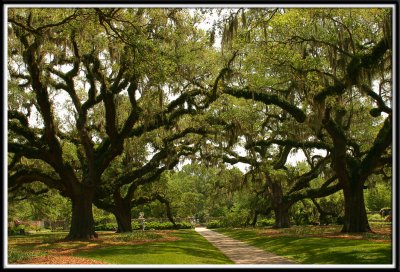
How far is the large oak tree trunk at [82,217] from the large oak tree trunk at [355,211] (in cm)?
1426

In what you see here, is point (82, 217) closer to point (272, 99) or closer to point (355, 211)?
point (272, 99)

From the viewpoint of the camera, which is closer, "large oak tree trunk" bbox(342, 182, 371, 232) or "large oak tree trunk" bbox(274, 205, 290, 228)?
"large oak tree trunk" bbox(342, 182, 371, 232)

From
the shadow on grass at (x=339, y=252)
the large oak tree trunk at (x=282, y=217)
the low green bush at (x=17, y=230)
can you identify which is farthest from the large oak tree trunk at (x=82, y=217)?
the low green bush at (x=17, y=230)

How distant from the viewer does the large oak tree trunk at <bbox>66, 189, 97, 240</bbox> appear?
25255mm

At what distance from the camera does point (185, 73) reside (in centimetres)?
2234

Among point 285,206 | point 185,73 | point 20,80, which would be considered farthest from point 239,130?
point 285,206

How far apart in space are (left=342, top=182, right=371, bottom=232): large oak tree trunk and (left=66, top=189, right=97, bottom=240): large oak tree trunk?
14.3 m

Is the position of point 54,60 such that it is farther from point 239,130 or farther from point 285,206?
point 285,206

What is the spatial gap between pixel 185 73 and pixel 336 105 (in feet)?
26.9

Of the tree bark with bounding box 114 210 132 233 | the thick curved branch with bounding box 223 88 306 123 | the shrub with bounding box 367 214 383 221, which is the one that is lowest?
the shrub with bounding box 367 214 383 221

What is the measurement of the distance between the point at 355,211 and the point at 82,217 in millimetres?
15211

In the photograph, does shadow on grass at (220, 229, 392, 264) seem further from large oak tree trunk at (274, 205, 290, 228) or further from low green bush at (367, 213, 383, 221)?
low green bush at (367, 213, 383, 221)

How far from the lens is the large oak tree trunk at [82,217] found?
25.3 meters

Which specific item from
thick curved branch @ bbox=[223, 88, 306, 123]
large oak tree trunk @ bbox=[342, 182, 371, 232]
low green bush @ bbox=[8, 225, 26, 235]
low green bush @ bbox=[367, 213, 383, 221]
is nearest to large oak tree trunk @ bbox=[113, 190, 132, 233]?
low green bush @ bbox=[8, 225, 26, 235]
